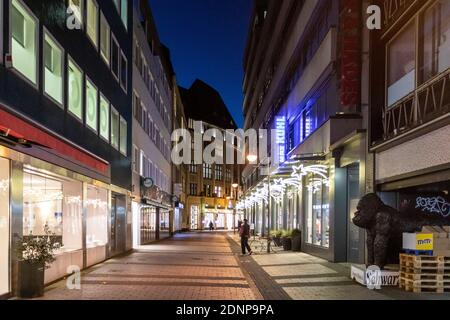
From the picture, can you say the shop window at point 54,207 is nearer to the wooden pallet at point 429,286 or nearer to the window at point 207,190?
the wooden pallet at point 429,286

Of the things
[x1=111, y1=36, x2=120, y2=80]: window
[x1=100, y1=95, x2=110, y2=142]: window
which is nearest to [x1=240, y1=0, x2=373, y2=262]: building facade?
[x1=100, y1=95, x2=110, y2=142]: window

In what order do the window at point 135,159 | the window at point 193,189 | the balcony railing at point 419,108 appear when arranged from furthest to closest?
the window at point 193,189, the window at point 135,159, the balcony railing at point 419,108

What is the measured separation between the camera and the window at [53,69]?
579 inches

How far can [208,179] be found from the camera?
3888 inches

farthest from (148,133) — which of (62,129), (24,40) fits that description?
(24,40)

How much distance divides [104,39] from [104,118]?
3.12 metres

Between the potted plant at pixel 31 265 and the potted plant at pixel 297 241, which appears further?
the potted plant at pixel 297 241

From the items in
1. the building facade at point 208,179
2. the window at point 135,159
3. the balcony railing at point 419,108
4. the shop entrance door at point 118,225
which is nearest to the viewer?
the balcony railing at point 419,108

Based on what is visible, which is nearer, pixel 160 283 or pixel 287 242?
pixel 160 283

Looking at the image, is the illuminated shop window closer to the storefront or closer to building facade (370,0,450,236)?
building facade (370,0,450,236)

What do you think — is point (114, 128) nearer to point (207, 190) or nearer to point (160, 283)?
point (160, 283)

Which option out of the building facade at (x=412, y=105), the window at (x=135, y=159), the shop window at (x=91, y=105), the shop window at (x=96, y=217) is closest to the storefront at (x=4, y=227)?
the shop window at (x=96, y=217)

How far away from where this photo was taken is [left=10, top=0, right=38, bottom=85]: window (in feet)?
40.6

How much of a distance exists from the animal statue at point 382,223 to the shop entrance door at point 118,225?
13.0 m
